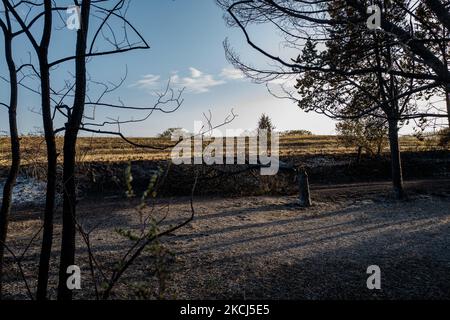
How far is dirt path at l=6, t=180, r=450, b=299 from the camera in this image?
5.85m

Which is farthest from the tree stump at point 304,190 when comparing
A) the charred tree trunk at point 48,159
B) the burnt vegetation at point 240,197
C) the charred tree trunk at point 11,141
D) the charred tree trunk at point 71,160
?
the charred tree trunk at point 48,159

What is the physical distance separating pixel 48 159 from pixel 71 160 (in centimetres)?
17

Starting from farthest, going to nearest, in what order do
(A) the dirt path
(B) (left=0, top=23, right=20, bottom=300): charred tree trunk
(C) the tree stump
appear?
(C) the tree stump → (A) the dirt path → (B) (left=0, top=23, right=20, bottom=300): charred tree trunk

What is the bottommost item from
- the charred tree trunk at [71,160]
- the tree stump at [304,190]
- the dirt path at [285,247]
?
the dirt path at [285,247]

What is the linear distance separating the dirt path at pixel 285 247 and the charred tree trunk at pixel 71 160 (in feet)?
1.84

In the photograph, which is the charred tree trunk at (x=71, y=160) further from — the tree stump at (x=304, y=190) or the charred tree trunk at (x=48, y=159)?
the tree stump at (x=304, y=190)

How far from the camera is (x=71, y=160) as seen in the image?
3.43m

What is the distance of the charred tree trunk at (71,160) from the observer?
3361mm

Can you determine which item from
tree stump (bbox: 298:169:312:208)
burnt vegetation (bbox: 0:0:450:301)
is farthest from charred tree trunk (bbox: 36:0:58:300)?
tree stump (bbox: 298:169:312:208)

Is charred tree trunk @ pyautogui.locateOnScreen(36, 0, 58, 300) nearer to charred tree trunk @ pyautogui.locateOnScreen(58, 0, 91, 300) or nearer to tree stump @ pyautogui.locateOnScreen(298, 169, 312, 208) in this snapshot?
charred tree trunk @ pyautogui.locateOnScreen(58, 0, 91, 300)

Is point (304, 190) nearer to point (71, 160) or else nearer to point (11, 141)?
point (11, 141)

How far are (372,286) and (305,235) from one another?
3483 millimetres

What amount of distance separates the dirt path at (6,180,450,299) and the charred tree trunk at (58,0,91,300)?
22.1 inches
